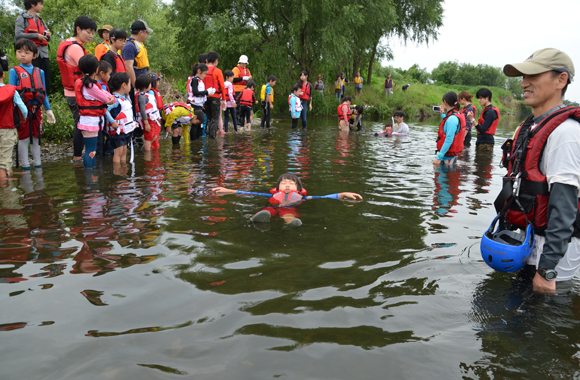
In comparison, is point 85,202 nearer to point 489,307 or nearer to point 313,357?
point 313,357

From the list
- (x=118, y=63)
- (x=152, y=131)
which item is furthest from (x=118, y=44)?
(x=152, y=131)

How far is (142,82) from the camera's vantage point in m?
9.23

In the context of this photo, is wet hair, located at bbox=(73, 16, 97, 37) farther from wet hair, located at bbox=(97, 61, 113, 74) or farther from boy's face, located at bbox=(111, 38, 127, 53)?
wet hair, located at bbox=(97, 61, 113, 74)

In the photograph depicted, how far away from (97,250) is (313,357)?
2.63 meters

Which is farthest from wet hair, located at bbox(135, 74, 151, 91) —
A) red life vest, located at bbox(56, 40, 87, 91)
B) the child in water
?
the child in water

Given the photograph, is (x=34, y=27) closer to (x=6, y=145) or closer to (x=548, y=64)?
(x=6, y=145)

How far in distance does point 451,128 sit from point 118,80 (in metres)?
6.54

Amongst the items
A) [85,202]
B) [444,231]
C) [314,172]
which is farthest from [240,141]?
[444,231]

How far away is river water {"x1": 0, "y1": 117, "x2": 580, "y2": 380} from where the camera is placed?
2537 millimetres

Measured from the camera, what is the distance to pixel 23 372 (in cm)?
238

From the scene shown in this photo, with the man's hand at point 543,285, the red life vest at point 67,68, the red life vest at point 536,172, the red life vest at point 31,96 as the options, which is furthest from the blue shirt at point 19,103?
the man's hand at point 543,285

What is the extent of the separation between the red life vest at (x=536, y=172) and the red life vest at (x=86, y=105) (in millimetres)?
6782

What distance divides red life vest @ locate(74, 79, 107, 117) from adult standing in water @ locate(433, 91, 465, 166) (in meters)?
6.52

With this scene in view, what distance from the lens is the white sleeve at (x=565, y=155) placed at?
9.50ft
